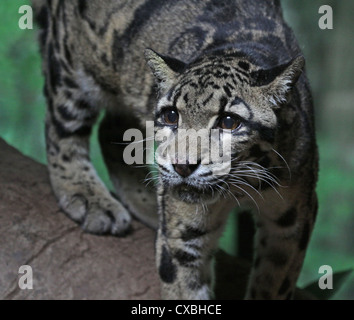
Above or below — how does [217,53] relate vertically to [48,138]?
above

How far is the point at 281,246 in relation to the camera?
3445mm

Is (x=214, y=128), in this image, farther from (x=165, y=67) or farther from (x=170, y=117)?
(x=165, y=67)

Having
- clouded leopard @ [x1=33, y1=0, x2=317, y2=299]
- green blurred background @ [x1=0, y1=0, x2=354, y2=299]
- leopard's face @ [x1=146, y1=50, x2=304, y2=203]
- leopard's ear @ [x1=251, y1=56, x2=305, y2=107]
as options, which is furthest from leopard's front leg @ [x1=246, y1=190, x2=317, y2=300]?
green blurred background @ [x1=0, y1=0, x2=354, y2=299]

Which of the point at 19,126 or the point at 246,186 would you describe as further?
the point at 19,126

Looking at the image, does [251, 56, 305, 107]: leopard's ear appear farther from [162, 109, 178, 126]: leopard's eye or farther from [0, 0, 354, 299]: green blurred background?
[0, 0, 354, 299]: green blurred background

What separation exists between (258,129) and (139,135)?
1766 millimetres

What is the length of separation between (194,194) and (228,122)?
1.14ft

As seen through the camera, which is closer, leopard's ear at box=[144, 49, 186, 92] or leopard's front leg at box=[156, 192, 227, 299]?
leopard's ear at box=[144, 49, 186, 92]

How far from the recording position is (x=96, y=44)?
4.00 meters

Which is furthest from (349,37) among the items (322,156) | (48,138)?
(48,138)

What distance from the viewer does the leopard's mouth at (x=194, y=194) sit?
8.89 ft

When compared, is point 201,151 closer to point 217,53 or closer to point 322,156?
point 217,53

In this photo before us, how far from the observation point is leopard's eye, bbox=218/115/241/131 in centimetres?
268
